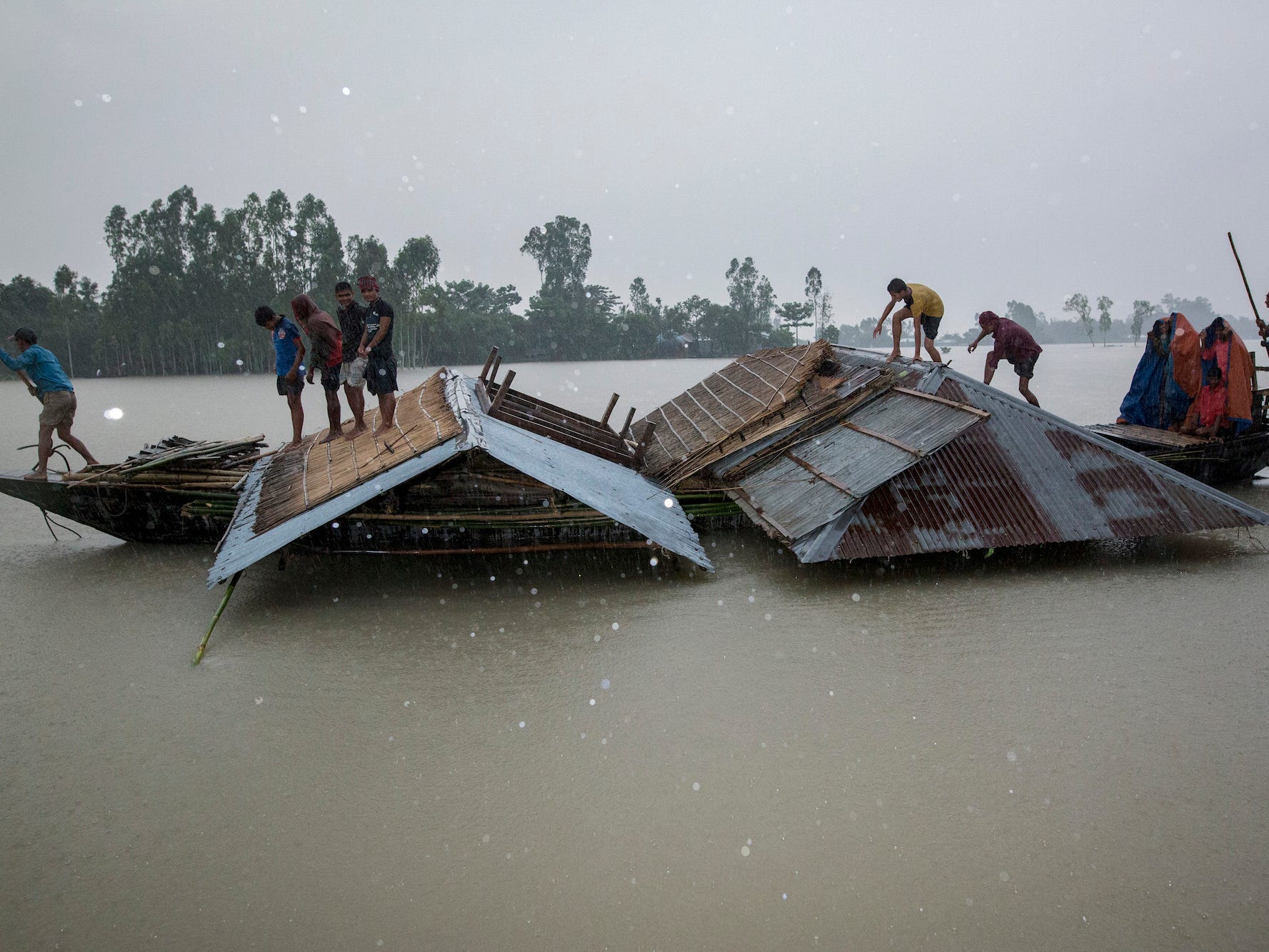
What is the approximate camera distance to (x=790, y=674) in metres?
4.68

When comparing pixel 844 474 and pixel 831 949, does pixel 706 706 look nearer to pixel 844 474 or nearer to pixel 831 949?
pixel 831 949

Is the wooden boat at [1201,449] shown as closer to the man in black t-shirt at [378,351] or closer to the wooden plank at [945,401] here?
the wooden plank at [945,401]

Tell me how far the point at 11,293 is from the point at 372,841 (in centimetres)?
5157

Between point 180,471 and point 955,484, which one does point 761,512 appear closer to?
point 955,484

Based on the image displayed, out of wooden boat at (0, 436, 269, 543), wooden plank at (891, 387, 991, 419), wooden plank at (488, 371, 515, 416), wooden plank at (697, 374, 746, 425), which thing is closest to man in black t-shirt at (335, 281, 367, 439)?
wooden plank at (488, 371, 515, 416)

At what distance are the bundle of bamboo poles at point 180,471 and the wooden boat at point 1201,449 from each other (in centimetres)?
899

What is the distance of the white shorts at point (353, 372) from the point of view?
7203 mm

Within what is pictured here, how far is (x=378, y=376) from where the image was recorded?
7414 mm

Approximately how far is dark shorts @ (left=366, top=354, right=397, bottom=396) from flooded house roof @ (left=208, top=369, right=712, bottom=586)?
1.19 ft

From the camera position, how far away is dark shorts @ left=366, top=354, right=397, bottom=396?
291 inches

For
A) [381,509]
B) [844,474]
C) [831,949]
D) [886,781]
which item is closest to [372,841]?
[831,949]

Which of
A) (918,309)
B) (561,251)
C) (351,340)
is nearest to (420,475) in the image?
(351,340)

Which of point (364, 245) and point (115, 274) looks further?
point (364, 245)

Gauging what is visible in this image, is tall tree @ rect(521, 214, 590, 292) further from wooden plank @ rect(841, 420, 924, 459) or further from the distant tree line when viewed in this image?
wooden plank @ rect(841, 420, 924, 459)
